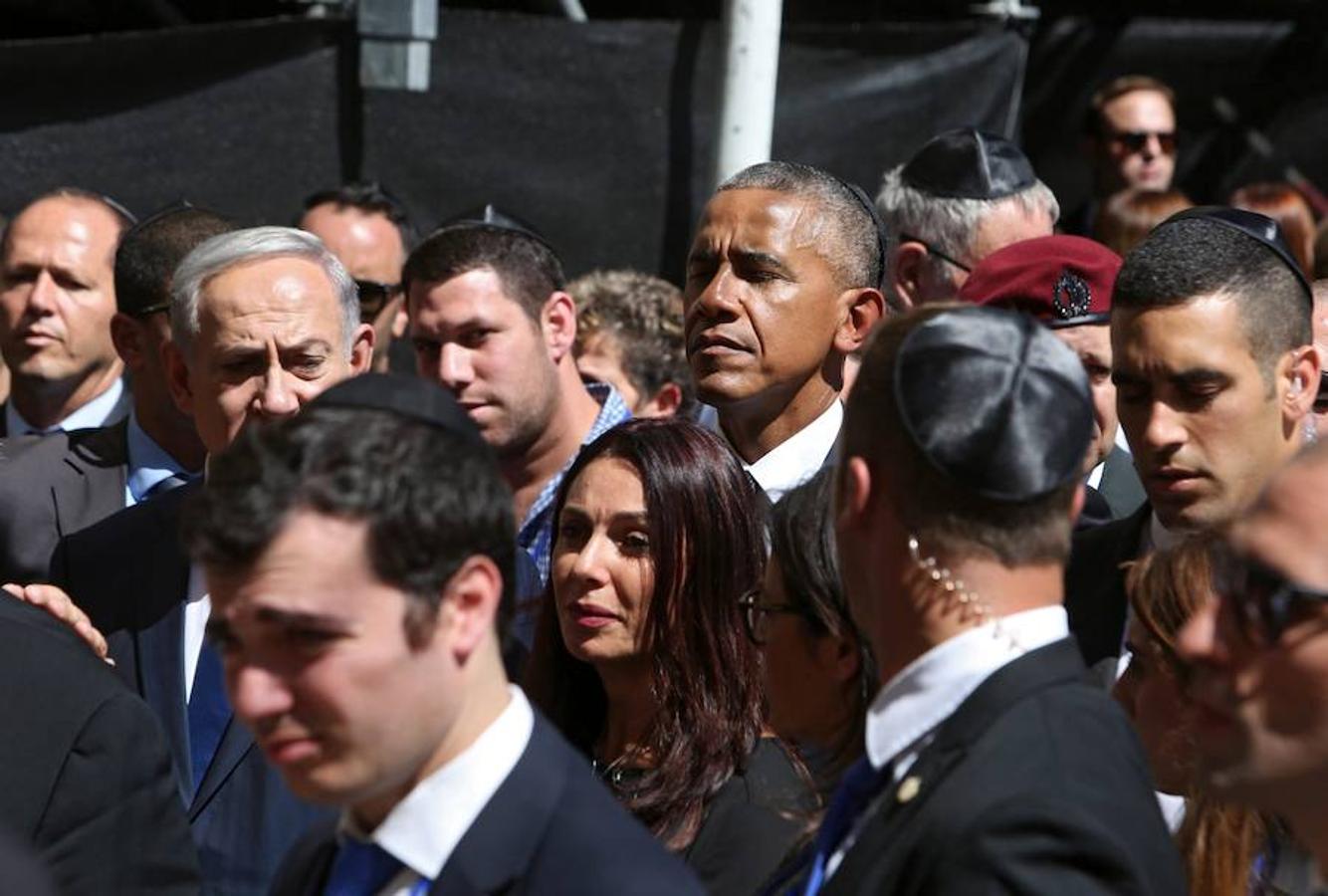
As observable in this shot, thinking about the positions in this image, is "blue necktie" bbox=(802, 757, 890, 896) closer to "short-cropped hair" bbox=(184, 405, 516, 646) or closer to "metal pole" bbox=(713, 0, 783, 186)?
"short-cropped hair" bbox=(184, 405, 516, 646)

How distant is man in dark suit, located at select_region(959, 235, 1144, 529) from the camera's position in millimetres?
4445

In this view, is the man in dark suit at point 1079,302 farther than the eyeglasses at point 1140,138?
No

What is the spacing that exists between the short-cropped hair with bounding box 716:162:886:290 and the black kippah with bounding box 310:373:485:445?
2.18 m

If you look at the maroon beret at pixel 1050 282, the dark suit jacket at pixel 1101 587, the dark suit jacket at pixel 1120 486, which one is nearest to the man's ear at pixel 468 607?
the dark suit jacket at pixel 1101 587

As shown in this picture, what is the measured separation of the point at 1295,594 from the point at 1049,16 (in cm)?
588

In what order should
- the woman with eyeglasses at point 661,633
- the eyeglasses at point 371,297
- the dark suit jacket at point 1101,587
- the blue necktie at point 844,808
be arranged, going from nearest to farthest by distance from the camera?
the blue necktie at point 844,808
the woman with eyeglasses at point 661,633
the dark suit jacket at point 1101,587
the eyeglasses at point 371,297

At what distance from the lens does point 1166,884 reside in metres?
2.24

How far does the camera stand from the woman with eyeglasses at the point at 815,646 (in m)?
2.79

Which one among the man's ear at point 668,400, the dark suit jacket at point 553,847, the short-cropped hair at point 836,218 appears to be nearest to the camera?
the dark suit jacket at point 553,847

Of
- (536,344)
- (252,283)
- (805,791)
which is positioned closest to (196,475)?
(252,283)

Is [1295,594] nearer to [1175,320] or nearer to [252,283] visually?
[1175,320]

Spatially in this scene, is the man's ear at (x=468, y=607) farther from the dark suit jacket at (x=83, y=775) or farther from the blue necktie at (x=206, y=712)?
the blue necktie at (x=206, y=712)

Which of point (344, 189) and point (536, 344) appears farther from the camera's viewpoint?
point (344, 189)

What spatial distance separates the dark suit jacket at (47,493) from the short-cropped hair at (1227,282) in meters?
2.08
